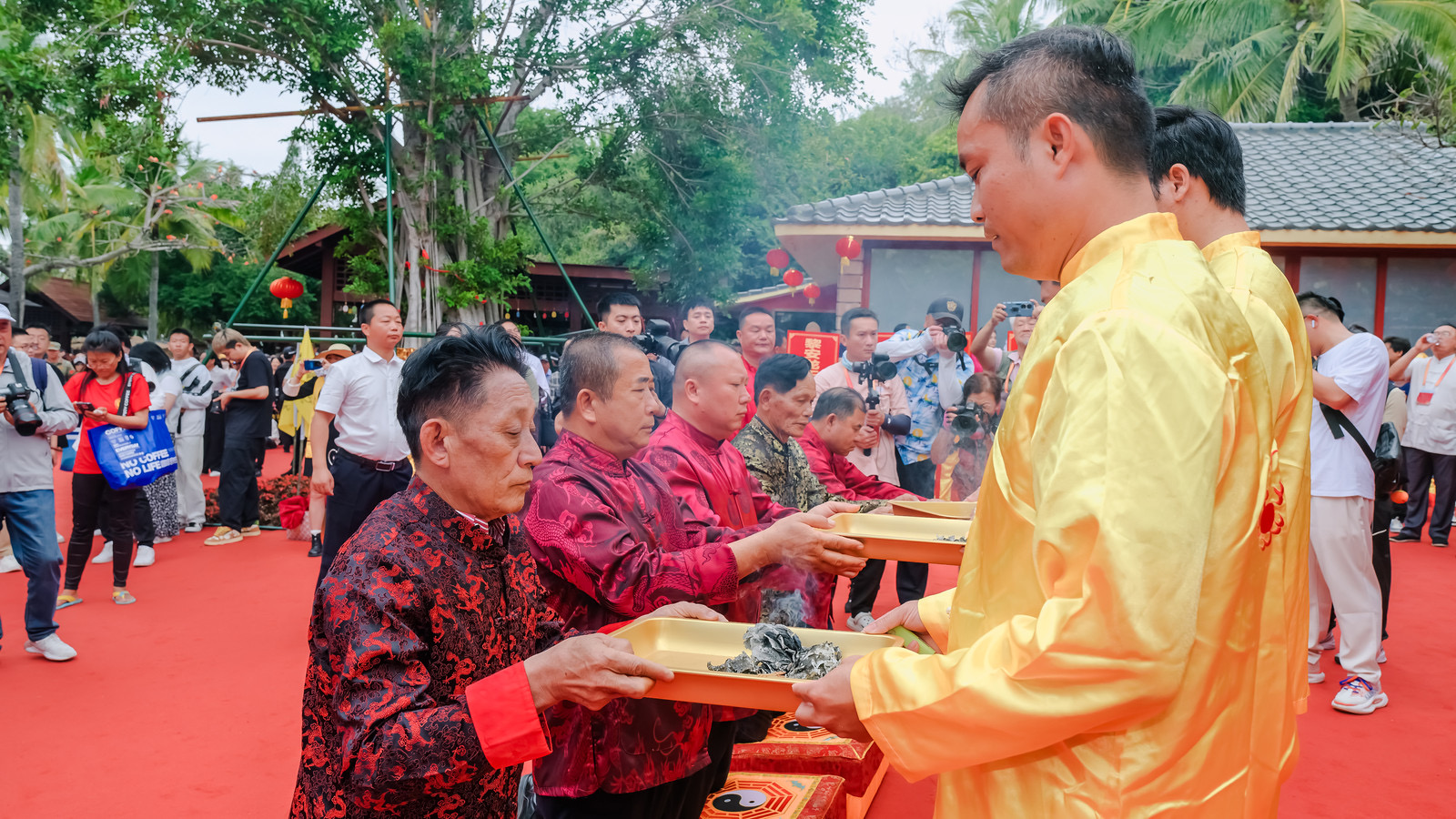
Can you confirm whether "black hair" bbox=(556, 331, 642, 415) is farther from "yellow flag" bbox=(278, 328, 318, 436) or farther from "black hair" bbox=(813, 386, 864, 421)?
"yellow flag" bbox=(278, 328, 318, 436)

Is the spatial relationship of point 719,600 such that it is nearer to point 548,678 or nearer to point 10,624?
point 548,678

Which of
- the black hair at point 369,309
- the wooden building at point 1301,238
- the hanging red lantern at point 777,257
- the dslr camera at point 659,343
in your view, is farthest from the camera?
the hanging red lantern at point 777,257

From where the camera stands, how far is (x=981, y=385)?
6352mm

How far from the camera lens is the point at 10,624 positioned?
5.72 meters

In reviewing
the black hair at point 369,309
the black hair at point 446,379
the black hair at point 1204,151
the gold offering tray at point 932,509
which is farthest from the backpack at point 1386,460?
the black hair at point 369,309

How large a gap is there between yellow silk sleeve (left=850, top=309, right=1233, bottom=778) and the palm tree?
689 inches

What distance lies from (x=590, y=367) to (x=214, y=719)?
118 inches

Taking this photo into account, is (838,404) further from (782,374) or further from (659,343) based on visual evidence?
(659,343)

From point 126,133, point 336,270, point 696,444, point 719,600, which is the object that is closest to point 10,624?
point 696,444

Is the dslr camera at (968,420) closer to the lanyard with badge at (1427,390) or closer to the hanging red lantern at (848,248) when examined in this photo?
the lanyard with badge at (1427,390)

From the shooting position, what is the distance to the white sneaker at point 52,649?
505 cm

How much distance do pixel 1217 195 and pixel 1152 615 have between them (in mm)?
2109

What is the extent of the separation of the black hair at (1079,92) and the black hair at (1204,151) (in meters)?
1.52

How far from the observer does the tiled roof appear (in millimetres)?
10906
